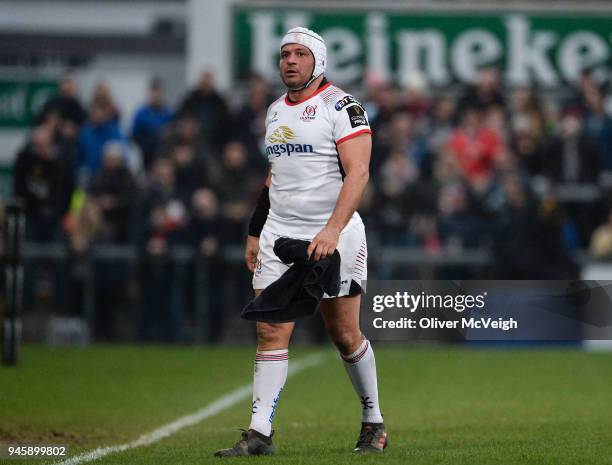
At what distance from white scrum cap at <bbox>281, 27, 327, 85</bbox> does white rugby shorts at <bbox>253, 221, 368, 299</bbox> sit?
3.03 feet

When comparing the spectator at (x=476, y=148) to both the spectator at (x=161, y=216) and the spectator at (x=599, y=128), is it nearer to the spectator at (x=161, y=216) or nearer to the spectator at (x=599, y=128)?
the spectator at (x=599, y=128)

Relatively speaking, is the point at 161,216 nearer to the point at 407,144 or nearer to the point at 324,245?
the point at 407,144

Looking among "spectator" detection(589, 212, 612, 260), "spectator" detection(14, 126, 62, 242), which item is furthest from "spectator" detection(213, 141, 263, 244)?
"spectator" detection(589, 212, 612, 260)

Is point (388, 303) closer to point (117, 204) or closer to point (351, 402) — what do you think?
point (351, 402)

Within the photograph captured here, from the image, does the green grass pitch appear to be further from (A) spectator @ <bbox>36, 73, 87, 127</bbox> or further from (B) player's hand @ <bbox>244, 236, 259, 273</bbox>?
(A) spectator @ <bbox>36, 73, 87, 127</bbox>

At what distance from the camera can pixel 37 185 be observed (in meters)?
19.7

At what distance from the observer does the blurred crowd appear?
63.1 ft

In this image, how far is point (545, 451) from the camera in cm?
855

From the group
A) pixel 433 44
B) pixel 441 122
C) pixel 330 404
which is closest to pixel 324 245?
pixel 330 404

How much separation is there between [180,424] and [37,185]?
9.39m

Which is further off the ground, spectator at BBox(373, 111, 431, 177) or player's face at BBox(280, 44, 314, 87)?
player's face at BBox(280, 44, 314, 87)

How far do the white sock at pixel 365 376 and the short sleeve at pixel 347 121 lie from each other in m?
1.25

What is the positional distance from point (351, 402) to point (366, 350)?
3948 millimetres

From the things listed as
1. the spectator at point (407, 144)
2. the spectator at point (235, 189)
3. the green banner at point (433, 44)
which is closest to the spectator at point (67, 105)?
the spectator at point (235, 189)
